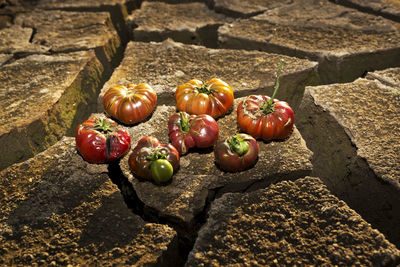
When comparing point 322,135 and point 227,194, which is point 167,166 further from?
point 322,135

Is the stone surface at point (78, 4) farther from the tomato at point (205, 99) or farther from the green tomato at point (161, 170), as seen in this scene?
the green tomato at point (161, 170)

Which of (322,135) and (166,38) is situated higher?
(166,38)

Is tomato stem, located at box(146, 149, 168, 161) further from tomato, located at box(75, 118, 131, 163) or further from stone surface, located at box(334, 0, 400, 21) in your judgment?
stone surface, located at box(334, 0, 400, 21)

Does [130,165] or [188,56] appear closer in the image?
[130,165]

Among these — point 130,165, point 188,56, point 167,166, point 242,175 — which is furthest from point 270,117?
point 188,56

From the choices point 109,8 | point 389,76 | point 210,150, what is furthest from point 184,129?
point 109,8

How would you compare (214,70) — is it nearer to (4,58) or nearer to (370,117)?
(370,117)

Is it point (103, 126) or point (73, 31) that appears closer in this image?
point (103, 126)

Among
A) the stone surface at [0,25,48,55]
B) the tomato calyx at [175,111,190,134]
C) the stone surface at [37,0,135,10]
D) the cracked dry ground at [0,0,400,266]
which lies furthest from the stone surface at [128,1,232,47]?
the tomato calyx at [175,111,190,134]
